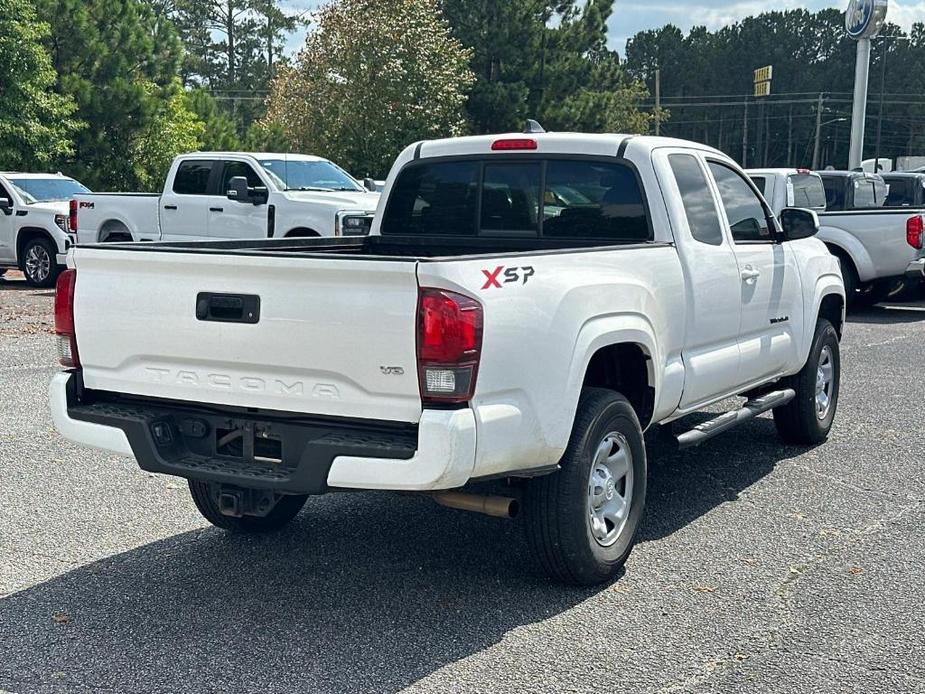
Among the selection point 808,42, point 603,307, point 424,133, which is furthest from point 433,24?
point 808,42

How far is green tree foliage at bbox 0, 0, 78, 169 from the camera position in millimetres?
23594

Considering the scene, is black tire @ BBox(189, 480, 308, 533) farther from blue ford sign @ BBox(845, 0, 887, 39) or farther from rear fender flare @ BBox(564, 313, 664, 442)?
blue ford sign @ BBox(845, 0, 887, 39)

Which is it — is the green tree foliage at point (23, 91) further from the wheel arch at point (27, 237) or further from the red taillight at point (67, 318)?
the red taillight at point (67, 318)

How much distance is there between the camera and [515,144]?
20.2 ft

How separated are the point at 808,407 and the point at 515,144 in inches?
112

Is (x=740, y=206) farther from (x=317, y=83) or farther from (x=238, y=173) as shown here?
(x=317, y=83)

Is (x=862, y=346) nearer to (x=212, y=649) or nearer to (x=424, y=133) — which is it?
(x=212, y=649)

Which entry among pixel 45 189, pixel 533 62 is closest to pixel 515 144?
pixel 45 189

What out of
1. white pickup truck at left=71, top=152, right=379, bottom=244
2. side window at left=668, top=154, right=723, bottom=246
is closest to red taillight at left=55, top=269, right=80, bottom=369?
side window at left=668, top=154, right=723, bottom=246

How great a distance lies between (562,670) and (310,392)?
1.36 meters

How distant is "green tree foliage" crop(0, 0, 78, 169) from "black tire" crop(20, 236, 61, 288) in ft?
20.0

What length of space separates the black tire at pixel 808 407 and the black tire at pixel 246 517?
11.4ft

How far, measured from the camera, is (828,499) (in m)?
6.45

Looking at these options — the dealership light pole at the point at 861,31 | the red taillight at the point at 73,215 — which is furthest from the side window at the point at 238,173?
the dealership light pole at the point at 861,31
